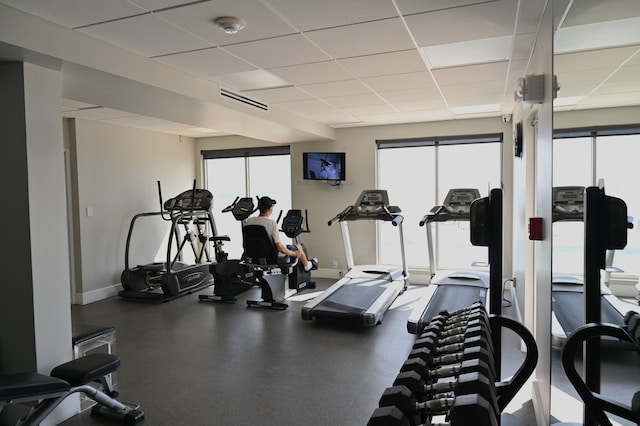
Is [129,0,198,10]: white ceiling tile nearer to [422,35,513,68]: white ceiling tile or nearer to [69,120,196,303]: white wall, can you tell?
[422,35,513,68]: white ceiling tile

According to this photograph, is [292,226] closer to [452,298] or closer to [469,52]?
[452,298]

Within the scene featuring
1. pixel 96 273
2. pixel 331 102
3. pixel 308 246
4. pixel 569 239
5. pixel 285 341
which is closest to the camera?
pixel 569 239

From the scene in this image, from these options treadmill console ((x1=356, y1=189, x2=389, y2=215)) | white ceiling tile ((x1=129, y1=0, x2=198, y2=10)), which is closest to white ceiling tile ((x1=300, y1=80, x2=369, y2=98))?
treadmill console ((x1=356, y1=189, x2=389, y2=215))

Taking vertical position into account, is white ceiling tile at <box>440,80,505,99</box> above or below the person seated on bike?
above

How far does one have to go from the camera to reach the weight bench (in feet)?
8.03

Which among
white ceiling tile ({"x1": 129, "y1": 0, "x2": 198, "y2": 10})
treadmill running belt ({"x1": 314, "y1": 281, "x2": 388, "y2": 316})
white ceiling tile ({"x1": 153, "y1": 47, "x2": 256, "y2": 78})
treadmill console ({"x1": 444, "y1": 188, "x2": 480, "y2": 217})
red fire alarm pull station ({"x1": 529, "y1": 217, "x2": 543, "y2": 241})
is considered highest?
white ceiling tile ({"x1": 153, "y1": 47, "x2": 256, "y2": 78})

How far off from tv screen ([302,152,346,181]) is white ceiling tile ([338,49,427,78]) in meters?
2.92

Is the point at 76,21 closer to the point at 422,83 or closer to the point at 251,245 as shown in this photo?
the point at 422,83

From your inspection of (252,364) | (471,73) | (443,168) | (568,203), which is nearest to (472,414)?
(568,203)

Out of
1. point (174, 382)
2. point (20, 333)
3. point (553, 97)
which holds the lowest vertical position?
point (174, 382)

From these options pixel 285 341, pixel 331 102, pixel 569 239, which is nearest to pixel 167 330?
pixel 285 341

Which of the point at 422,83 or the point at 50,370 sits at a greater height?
the point at 422,83

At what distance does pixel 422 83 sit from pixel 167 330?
159 inches

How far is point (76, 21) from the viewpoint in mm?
2943
